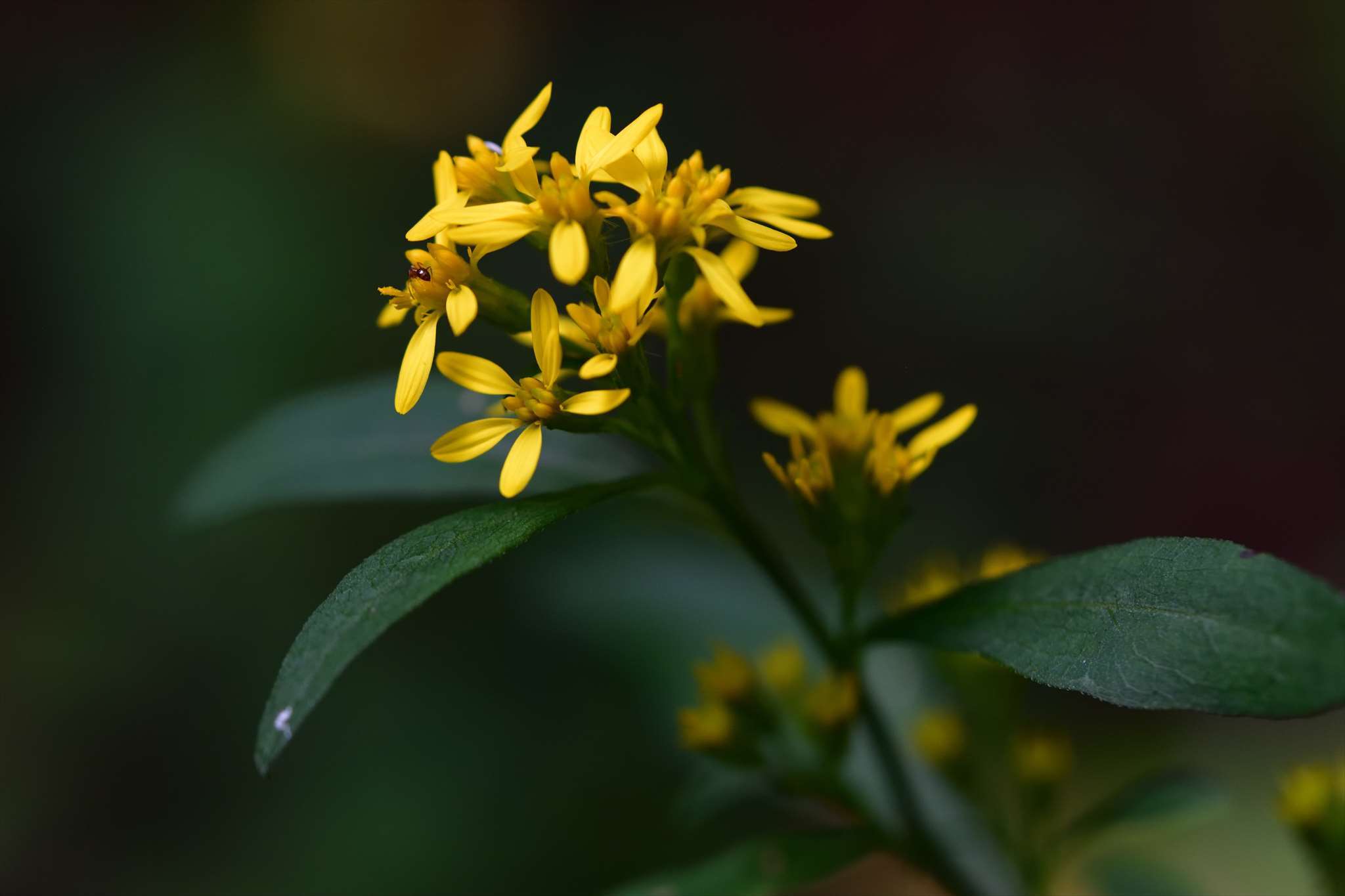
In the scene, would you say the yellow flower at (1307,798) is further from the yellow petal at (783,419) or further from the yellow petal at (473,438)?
the yellow petal at (473,438)

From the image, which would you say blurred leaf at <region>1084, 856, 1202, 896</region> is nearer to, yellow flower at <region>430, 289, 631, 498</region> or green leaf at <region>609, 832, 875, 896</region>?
green leaf at <region>609, 832, 875, 896</region>

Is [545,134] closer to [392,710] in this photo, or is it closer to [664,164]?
[392,710]

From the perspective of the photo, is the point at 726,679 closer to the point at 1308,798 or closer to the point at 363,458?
the point at 363,458

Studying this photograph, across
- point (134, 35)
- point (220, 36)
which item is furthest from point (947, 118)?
point (134, 35)

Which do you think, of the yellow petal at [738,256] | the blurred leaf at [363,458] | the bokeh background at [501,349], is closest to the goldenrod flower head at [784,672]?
the bokeh background at [501,349]

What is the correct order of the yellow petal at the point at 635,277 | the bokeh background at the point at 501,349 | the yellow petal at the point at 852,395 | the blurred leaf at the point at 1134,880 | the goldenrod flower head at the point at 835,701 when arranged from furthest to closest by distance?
the bokeh background at the point at 501,349
the blurred leaf at the point at 1134,880
the goldenrod flower head at the point at 835,701
the yellow petal at the point at 852,395
the yellow petal at the point at 635,277

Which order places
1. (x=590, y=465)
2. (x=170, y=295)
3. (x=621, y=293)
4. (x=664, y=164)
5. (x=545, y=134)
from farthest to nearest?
(x=545, y=134) < (x=170, y=295) < (x=590, y=465) < (x=664, y=164) < (x=621, y=293)
